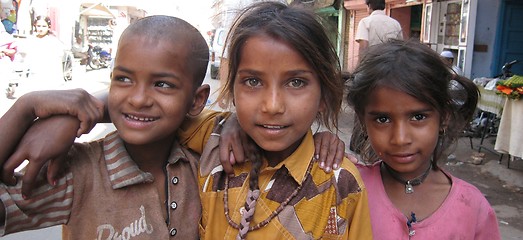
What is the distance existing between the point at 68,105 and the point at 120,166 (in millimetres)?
260

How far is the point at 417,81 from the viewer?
1.59 m

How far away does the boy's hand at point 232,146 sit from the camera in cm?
141

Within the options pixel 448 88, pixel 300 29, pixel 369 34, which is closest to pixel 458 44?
pixel 369 34

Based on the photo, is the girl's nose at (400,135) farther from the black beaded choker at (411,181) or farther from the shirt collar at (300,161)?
the shirt collar at (300,161)

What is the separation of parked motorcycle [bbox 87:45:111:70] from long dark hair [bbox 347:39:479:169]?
16670 millimetres

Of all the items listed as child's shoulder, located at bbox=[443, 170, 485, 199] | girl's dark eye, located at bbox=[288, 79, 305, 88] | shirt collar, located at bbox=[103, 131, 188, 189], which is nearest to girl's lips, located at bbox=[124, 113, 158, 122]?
shirt collar, located at bbox=[103, 131, 188, 189]

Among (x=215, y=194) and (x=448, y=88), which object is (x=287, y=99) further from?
(x=448, y=88)

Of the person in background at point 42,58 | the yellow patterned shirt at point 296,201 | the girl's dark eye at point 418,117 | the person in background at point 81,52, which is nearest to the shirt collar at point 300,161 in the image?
the yellow patterned shirt at point 296,201

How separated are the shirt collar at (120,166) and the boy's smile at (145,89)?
54mm

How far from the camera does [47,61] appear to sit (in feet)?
28.0

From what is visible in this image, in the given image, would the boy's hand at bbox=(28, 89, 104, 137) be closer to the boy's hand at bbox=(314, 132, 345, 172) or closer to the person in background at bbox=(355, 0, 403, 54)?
the boy's hand at bbox=(314, 132, 345, 172)

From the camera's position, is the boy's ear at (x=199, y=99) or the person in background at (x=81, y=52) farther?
the person in background at (x=81, y=52)

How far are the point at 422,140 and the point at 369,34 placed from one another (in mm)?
3461

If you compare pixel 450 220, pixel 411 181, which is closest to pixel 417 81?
pixel 411 181
